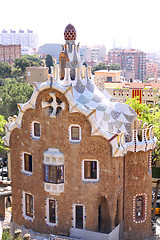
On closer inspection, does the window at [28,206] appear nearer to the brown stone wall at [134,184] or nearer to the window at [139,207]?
the brown stone wall at [134,184]

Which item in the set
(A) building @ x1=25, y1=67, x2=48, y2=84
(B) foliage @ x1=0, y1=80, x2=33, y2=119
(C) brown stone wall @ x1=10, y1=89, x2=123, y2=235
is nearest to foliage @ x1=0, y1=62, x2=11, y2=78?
(A) building @ x1=25, y1=67, x2=48, y2=84

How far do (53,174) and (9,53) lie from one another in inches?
5769

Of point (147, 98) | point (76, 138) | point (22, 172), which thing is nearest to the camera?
point (76, 138)

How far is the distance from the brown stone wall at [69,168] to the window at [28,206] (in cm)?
75

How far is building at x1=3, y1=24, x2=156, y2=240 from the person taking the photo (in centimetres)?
3209

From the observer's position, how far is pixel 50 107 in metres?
33.3

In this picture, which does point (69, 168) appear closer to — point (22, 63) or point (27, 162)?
point (27, 162)

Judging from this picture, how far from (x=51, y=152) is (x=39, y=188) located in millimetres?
3548

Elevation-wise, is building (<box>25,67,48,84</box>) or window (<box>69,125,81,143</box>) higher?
building (<box>25,67,48,84</box>)

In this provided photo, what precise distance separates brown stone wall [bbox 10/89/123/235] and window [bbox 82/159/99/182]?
0.35 meters

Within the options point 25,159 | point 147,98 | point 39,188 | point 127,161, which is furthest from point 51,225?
point 147,98

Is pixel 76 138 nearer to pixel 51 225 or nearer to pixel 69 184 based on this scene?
pixel 69 184

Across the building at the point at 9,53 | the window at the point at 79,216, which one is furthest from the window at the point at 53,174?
the building at the point at 9,53

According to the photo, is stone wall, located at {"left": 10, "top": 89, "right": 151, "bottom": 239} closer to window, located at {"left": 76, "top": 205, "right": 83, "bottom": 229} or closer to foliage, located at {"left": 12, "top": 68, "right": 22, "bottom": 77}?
window, located at {"left": 76, "top": 205, "right": 83, "bottom": 229}
